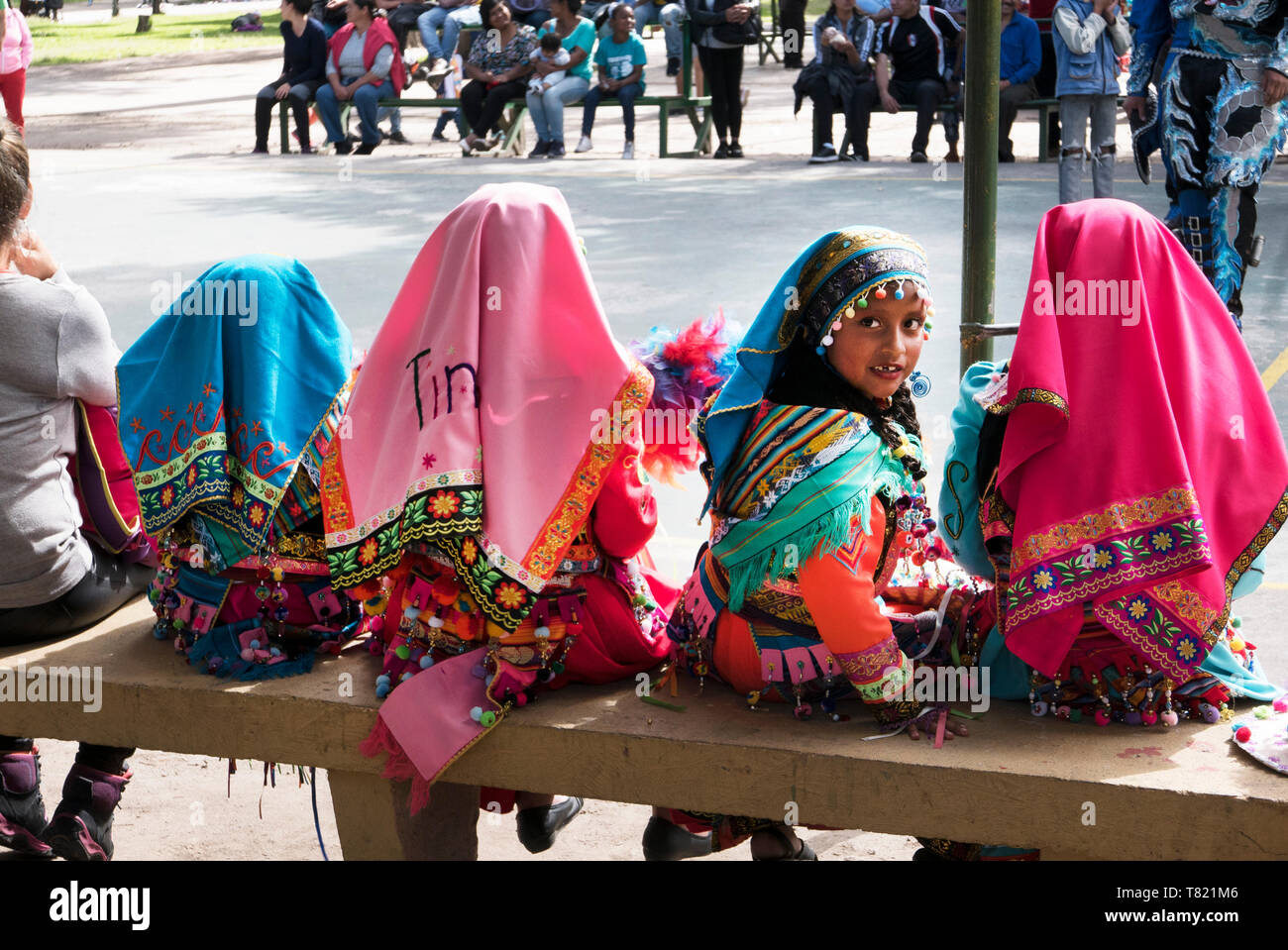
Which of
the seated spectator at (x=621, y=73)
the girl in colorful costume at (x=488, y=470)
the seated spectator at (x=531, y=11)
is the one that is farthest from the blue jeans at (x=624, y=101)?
the girl in colorful costume at (x=488, y=470)

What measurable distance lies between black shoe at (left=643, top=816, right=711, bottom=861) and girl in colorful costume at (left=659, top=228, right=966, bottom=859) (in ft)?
1.22

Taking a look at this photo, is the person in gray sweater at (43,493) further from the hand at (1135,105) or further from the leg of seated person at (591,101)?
the leg of seated person at (591,101)

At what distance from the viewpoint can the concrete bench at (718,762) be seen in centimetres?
243

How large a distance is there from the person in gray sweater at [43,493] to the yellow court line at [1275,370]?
4666 mm

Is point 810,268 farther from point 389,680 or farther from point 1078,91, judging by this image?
point 1078,91

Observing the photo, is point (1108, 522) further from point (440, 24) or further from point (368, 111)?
point (440, 24)

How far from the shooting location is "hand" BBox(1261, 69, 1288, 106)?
19.6ft

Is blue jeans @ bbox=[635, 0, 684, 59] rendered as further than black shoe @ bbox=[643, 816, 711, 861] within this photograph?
Yes

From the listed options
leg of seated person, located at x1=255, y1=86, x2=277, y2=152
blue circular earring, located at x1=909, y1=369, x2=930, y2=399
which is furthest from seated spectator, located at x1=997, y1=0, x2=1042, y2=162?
blue circular earring, located at x1=909, y1=369, x2=930, y2=399

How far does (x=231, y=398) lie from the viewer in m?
2.97

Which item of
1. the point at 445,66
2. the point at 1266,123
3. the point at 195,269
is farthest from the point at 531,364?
the point at 445,66

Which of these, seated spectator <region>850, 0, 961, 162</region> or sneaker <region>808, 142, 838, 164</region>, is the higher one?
seated spectator <region>850, 0, 961, 162</region>

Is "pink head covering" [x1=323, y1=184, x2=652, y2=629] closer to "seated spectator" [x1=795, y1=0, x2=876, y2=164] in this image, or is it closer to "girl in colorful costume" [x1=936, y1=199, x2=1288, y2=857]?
"girl in colorful costume" [x1=936, y1=199, x2=1288, y2=857]

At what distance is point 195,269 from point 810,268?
6.80 m
